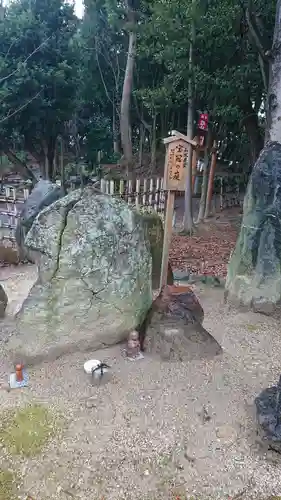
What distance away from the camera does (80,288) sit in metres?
4.28

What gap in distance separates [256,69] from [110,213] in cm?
742

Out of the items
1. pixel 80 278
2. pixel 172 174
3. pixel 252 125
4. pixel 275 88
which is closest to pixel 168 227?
pixel 172 174

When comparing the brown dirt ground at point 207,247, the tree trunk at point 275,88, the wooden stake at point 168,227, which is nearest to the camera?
the wooden stake at point 168,227

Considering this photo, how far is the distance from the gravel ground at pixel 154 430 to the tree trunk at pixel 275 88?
4559mm

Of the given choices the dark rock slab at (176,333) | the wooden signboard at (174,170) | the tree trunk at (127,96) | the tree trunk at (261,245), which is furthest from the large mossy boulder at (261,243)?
the tree trunk at (127,96)

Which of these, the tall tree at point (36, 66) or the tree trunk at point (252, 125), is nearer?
the tree trunk at point (252, 125)

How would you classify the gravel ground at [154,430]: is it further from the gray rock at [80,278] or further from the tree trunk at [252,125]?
the tree trunk at [252,125]

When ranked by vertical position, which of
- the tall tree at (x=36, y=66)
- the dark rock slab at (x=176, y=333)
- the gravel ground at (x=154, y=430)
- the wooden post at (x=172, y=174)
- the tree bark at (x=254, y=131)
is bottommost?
the gravel ground at (x=154, y=430)

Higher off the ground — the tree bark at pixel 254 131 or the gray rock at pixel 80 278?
the tree bark at pixel 254 131

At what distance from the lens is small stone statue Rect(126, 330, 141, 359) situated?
14.2 ft

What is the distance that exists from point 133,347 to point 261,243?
2519 mm

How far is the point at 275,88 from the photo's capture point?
740 cm

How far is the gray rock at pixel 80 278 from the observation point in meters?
4.20

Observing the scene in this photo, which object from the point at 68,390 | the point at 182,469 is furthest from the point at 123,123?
the point at 182,469
